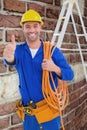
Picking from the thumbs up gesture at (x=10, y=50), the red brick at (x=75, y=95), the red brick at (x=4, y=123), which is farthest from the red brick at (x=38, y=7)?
the red brick at (x=75, y=95)

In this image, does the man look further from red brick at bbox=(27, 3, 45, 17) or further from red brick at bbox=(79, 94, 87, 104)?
red brick at bbox=(79, 94, 87, 104)

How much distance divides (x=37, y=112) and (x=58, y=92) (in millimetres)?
198

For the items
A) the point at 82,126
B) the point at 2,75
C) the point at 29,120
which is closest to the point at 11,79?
the point at 2,75

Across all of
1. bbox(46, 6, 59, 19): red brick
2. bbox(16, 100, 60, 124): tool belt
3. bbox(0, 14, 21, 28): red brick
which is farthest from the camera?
bbox(46, 6, 59, 19): red brick

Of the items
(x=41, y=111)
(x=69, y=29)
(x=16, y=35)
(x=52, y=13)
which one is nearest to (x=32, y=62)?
(x=41, y=111)

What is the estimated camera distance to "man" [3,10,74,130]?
1663 millimetres

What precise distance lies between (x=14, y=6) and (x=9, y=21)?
0.11m

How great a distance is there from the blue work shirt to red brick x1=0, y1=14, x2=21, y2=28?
0.27 m

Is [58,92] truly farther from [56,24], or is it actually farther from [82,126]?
[82,126]

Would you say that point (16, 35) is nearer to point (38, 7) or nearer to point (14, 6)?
point (14, 6)

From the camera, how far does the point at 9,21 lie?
6.54ft

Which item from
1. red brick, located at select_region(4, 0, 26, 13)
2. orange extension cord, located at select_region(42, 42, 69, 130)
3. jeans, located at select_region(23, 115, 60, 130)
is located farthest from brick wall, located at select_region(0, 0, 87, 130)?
orange extension cord, located at select_region(42, 42, 69, 130)

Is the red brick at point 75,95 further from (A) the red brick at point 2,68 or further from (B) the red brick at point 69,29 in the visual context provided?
(A) the red brick at point 2,68

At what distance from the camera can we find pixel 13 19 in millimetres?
2031
